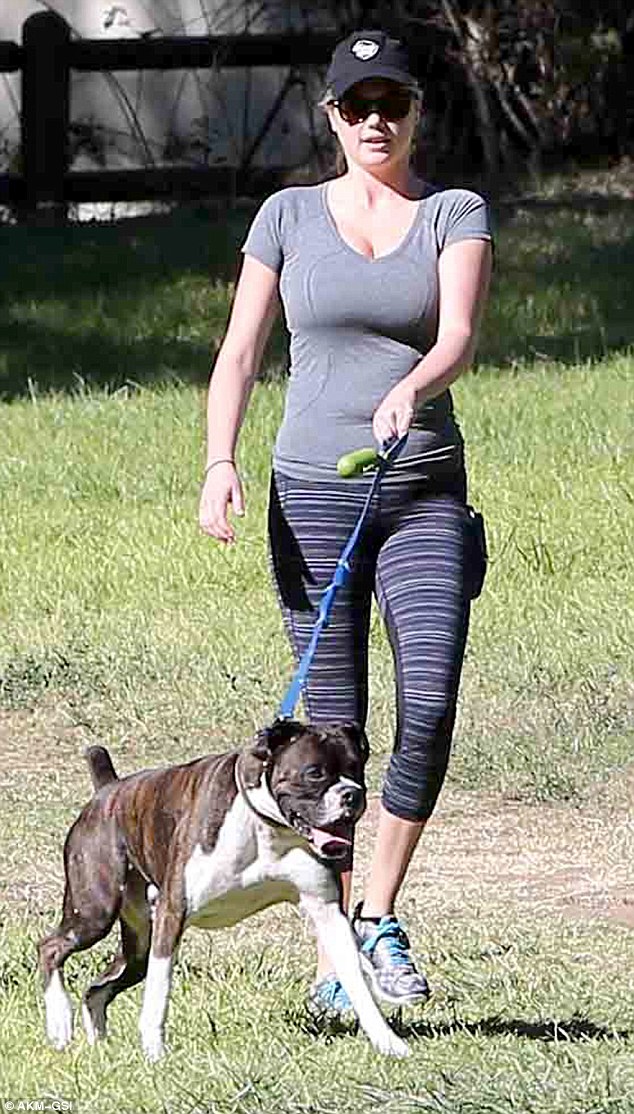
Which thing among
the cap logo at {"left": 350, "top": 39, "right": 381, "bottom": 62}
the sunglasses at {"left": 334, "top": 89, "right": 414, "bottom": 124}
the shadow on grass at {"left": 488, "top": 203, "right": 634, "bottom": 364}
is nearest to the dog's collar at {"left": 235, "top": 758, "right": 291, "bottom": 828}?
the sunglasses at {"left": 334, "top": 89, "right": 414, "bottom": 124}

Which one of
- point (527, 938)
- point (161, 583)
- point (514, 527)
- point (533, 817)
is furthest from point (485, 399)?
point (527, 938)

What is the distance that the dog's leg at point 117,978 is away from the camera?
543 cm

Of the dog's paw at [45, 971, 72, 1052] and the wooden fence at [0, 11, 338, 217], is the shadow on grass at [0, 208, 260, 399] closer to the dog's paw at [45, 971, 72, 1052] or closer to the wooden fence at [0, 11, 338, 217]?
the wooden fence at [0, 11, 338, 217]

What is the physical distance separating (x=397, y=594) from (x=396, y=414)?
0.44m

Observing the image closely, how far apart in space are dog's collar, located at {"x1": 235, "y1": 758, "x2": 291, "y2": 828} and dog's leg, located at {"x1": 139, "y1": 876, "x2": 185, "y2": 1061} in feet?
0.67

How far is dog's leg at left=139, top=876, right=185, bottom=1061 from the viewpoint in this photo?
5055 millimetres

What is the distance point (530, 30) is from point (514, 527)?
11.1 metres

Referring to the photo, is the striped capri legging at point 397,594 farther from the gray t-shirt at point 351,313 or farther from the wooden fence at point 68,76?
the wooden fence at point 68,76

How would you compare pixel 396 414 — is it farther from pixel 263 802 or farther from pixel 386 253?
pixel 263 802

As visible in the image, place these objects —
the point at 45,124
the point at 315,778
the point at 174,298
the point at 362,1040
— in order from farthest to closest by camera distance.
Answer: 1. the point at 45,124
2. the point at 174,298
3. the point at 362,1040
4. the point at 315,778

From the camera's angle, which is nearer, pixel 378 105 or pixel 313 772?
pixel 313 772

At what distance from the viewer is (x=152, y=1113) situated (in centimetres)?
474

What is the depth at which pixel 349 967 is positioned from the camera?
16.5 feet

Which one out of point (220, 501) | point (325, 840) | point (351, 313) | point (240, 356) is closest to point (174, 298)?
point (240, 356)
